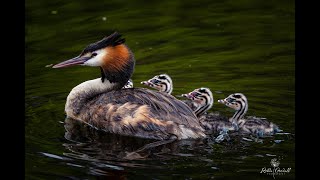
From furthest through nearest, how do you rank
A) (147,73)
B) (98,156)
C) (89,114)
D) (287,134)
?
(147,73) < (89,114) < (287,134) < (98,156)

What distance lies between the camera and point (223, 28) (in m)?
14.3

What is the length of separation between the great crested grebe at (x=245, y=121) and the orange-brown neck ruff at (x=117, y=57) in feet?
4.38

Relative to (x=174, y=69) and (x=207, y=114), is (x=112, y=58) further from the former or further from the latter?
(x=174, y=69)

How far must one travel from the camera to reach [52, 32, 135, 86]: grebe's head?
10039 mm

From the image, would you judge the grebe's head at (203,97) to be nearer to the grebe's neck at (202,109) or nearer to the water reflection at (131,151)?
the grebe's neck at (202,109)

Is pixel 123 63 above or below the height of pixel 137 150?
above

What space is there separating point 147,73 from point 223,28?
2830mm

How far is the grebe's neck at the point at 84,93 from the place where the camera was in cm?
1023

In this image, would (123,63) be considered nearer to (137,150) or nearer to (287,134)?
(137,150)

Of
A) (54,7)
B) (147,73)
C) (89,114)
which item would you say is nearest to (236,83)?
(147,73)

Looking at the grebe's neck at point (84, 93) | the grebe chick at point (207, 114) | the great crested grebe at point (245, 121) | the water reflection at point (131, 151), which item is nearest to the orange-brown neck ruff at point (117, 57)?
the grebe's neck at point (84, 93)

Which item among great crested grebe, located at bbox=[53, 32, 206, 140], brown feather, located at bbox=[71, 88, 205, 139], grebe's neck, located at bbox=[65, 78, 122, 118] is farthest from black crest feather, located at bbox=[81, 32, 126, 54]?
brown feather, located at bbox=[71, 88, 205, 139]

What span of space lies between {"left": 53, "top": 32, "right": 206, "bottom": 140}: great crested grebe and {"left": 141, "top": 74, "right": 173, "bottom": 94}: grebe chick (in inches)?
23.8

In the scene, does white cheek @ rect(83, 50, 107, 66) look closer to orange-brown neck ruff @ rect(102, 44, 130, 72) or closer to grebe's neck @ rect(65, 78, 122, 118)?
orange-brown neck ruff @ rect(102, 44, 130, 72)
